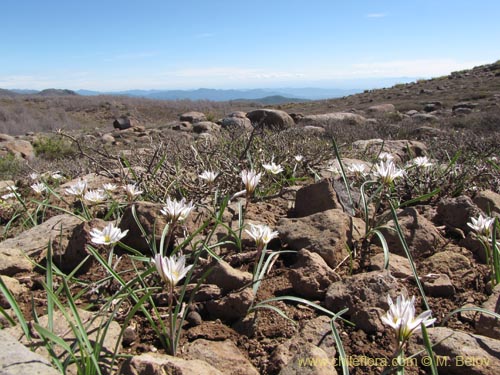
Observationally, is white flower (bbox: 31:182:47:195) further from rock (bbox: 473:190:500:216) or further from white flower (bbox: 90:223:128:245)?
rock (bbox: 473:190:500:216)

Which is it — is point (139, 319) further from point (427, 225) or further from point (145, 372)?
point (427, 225)

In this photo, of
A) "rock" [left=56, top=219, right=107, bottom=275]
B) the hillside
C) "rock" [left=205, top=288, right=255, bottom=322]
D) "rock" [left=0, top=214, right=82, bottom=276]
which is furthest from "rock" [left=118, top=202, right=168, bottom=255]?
the hillside

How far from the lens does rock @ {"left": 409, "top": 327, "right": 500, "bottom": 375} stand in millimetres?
1281

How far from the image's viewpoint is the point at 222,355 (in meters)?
1.39

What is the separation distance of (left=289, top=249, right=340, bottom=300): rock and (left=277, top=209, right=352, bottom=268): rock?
179 mm

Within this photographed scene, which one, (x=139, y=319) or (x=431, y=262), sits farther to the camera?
(x=431, y=262)

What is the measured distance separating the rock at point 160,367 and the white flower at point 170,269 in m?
0.25

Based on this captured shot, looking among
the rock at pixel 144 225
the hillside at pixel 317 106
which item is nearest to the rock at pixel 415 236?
the rock at pixel 144 225

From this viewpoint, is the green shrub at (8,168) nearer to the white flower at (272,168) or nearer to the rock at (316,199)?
the white flower at (272,168)

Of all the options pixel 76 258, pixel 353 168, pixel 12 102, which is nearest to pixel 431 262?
pixel 353 168

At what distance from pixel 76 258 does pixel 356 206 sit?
1758mm

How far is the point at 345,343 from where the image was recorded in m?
1.48

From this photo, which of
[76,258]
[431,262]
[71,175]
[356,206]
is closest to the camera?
[431,262]

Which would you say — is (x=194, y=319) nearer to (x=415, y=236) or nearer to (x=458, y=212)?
(x=415, y=236)
